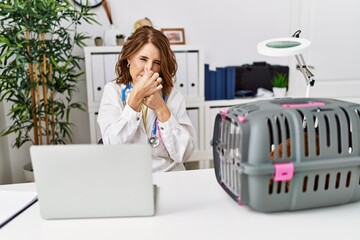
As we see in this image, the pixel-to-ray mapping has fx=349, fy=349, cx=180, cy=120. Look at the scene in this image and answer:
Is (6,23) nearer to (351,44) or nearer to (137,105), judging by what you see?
(137,105)

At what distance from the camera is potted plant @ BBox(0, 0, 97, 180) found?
6.08 feet

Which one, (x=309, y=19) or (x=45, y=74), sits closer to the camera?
(x=45, y=74)

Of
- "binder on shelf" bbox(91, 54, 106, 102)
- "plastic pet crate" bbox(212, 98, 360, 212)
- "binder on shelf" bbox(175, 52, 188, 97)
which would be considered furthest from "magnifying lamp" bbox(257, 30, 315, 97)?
"binder on shelf" bbox(91, 54, 106, 102)

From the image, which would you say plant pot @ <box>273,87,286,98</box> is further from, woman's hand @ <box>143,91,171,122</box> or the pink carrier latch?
the pink carrier latch

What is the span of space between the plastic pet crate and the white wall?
166 centimetres

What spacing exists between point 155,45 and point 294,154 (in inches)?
32.5

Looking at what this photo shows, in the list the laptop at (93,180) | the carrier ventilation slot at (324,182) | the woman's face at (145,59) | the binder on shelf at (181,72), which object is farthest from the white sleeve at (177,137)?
the binder on shelf at (181,72)

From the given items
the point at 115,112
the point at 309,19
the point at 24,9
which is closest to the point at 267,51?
the point at 115,112

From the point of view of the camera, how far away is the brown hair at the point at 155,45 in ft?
4.67

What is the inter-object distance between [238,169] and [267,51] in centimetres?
37

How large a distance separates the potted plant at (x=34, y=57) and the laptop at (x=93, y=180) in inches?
50.1

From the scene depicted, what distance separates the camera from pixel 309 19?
2.74m

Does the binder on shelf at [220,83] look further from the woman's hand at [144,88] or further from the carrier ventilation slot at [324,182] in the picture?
the carrier ventilation slot at [324,182]

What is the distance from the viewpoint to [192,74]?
7.51 ft
